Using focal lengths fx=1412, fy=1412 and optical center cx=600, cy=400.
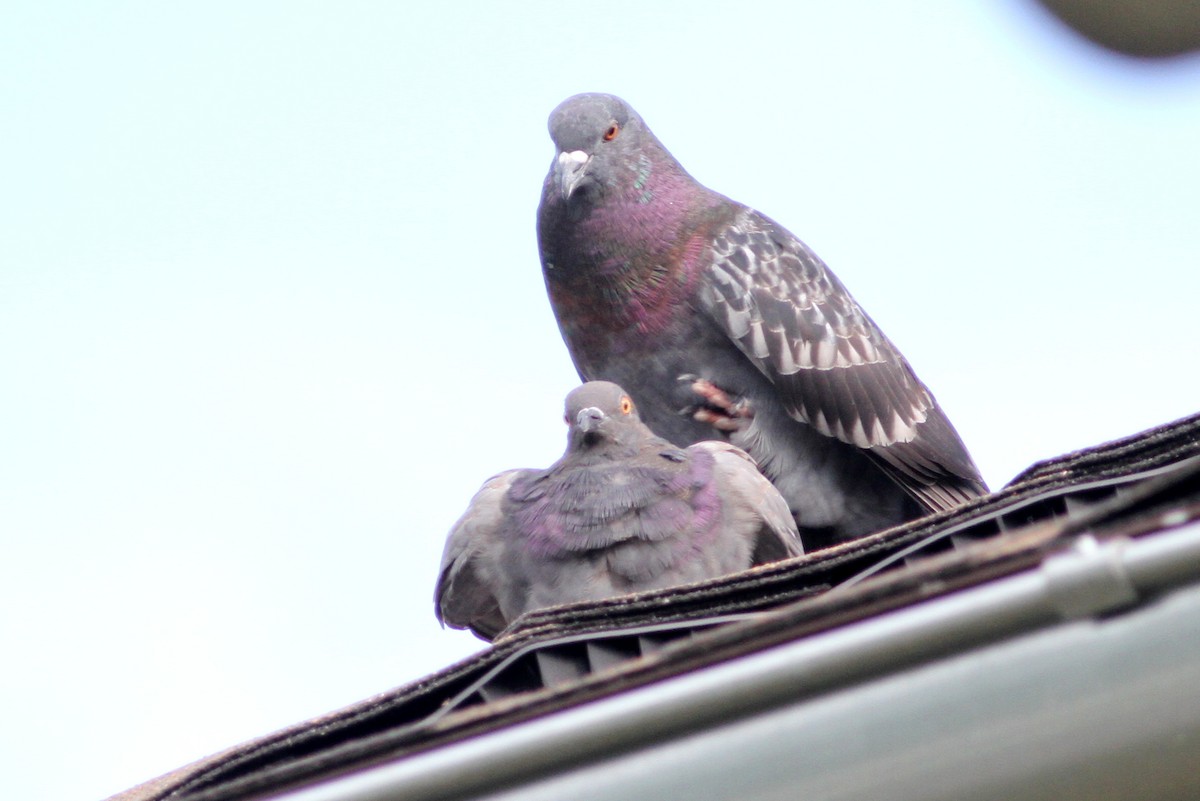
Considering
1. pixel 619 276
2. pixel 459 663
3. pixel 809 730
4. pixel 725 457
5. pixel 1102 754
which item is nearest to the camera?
pixel 1102 754

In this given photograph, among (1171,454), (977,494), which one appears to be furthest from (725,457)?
(1171,454)

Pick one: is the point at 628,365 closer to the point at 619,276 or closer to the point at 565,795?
the point at 619,276

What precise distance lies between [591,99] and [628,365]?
138 cm

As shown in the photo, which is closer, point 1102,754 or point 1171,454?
point 1102,754

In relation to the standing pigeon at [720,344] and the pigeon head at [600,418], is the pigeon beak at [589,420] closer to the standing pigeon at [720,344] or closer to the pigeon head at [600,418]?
the pigeon head at [600,418]

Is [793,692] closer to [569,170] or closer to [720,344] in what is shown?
[720,344]

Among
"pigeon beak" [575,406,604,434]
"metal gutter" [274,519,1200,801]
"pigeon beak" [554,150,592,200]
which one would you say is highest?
"pigeon beak" [554,150,592,200]

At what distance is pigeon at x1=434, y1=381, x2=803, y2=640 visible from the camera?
512 cm

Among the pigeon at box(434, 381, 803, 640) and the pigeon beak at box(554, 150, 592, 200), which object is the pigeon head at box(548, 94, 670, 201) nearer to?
the pigeon beak at box(554, 150, 592, 200)

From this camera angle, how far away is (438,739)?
223cm

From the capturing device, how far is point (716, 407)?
6.87 meters

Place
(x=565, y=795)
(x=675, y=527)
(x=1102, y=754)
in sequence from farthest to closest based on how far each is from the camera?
1. (x=675, y=527)
2. (x=565, y=795)
3. (x=1102, y=754)

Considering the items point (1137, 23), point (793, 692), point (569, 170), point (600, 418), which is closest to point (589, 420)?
point (600, 418)

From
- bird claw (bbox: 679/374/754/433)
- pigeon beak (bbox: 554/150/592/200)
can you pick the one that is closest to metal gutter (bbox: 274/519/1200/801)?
bird claw (bbox: 679/374/754/433)
